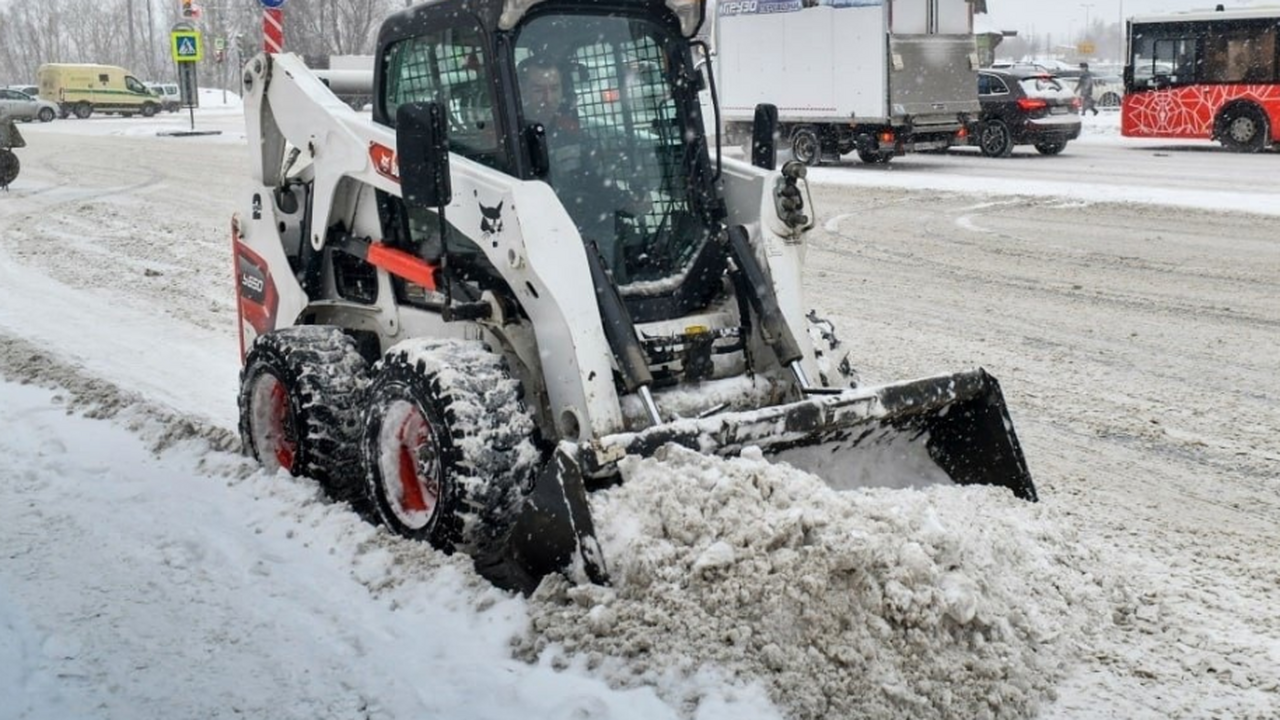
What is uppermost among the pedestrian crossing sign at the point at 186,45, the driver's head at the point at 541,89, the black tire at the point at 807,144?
the pedestrian crossing sign at the point at 186,45

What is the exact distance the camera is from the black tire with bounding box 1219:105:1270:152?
23719 millimetres

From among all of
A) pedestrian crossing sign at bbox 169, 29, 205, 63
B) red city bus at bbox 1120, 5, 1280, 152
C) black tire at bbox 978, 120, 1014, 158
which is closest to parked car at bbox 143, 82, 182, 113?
pedestrian crossing sign at bbox 169, 29, 205, 63

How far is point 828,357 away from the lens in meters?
5.66

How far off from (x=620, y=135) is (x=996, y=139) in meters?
19.9

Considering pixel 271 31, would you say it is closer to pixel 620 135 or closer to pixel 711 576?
pixel 620 135

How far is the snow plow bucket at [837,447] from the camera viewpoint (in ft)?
14.2

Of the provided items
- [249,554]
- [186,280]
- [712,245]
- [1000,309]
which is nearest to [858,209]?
[1000,309]

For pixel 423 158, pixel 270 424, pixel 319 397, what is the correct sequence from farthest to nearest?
pixel 270 424, pixel 319 397, pixel 423 158

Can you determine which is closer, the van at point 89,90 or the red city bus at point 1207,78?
the red city bus at point 1207,78

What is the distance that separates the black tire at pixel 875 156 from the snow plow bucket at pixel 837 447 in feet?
57.1

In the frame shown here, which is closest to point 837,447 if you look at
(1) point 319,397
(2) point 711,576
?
(2) point 711,576

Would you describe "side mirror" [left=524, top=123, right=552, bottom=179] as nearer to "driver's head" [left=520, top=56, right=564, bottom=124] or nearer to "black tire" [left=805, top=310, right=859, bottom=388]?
"driver's head" [left=520, top=56, right=564, bottom=124]

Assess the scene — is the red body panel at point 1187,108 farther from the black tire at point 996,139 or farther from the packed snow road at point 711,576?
the packed snow road at point 711,576

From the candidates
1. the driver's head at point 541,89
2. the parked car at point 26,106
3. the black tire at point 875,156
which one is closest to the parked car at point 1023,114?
the black tire at point 875,156
